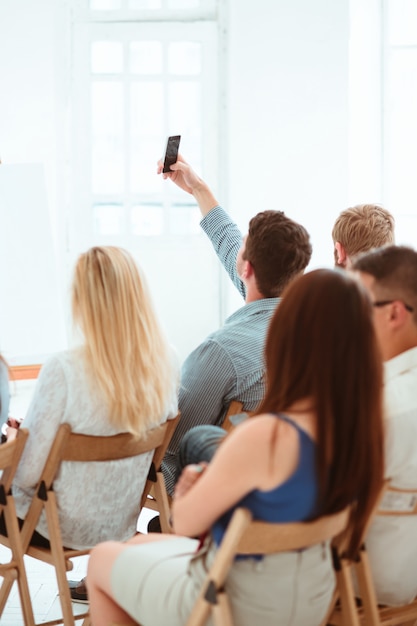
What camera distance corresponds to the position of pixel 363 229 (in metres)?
3.26

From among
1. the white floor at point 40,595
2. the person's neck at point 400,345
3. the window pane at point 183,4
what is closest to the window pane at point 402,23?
the window pane at point 183,4

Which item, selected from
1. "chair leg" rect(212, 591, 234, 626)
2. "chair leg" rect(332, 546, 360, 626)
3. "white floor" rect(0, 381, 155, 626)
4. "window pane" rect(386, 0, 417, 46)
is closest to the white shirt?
"chair leg" rect(332, 546, 360, 626)

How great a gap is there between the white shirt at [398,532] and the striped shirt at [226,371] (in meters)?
0.63

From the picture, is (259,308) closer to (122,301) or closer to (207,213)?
(122,301)

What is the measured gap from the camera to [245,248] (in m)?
2.80

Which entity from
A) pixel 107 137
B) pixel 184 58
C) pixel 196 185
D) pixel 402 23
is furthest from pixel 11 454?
pixel 402 23

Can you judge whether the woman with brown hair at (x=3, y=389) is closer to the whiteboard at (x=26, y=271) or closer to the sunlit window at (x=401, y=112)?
the whiteboard at (x=26, y=271)

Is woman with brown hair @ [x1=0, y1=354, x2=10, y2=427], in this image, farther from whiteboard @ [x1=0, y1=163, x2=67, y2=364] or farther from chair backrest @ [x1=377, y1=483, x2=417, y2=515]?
whiteboard @ [x1=0, y1=163, x2=67, y2=364]

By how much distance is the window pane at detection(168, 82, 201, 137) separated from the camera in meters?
6.52

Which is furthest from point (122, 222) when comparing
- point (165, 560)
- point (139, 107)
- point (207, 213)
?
point (165, 560)

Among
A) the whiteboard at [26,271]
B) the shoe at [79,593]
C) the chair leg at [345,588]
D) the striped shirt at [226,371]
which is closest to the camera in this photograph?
the chair leg at [345,588]

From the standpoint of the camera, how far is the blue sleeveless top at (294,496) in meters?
1.64

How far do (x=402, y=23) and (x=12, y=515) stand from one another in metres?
5.07

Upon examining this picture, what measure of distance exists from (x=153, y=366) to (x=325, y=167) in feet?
13.7
